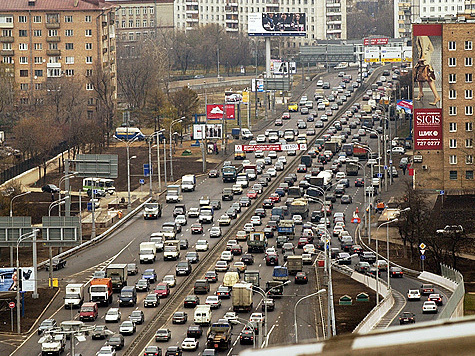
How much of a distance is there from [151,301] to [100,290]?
3.10 meters

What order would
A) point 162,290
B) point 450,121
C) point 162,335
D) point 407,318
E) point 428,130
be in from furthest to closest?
point 428,130 → point 450,121 → point 162,290 → point 407,318 → point 162,335

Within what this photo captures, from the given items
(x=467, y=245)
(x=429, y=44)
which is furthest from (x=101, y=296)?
(x=429, y=44)

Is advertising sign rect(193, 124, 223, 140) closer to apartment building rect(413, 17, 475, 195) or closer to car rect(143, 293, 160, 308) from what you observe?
apartment building rect(413, 17, 475, 195)

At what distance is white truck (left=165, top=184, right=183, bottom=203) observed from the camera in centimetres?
10625

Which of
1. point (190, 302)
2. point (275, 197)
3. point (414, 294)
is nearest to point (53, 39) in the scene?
point (275, 197)

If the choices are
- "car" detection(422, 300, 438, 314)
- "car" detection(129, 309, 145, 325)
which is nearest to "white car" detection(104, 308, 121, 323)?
"car" detection(129, 309, 145, 325)

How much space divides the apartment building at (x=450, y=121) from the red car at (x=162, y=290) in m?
46.3

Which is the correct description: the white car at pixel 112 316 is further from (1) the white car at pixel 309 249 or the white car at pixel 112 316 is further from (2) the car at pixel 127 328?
(1) the white car at pixel 309 249

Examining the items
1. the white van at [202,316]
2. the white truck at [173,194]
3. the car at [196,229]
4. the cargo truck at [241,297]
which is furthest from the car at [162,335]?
the white truck at [173,194]

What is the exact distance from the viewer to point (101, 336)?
5834 cm

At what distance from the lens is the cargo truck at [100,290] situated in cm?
6612

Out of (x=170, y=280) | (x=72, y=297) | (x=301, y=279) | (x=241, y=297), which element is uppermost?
(x=241, y=297)

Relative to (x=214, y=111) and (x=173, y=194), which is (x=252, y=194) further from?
(x=214, y=111)

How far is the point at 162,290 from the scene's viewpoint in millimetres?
69125
